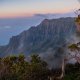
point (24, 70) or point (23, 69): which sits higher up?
point (23, 69)

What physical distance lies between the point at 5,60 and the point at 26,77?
8200 mm

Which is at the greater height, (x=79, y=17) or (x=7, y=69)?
(x=79, y=17)

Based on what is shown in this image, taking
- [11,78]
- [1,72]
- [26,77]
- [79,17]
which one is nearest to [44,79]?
[26,77]

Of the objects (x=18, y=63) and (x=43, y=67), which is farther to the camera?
(x=43, y=67)

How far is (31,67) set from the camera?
77.2 meters

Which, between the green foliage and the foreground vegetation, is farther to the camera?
the green foliage

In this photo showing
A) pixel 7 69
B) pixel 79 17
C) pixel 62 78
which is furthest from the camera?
pixel 7 69

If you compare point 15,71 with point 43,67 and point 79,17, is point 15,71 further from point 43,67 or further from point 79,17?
point 79,17

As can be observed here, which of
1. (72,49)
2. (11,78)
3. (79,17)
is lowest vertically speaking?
(11,78)

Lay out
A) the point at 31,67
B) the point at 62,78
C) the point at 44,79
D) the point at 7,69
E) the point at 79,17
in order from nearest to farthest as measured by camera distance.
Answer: the point at 79,17
the point at 62,78
the point at 44,79
the point at 31,67
the point at 7,69

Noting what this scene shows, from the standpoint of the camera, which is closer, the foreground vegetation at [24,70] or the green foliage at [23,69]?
the foreground vegetation at [24,70]

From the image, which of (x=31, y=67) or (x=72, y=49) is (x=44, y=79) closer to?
(x=31, y=67)

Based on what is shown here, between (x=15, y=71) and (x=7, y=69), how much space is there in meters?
4.77

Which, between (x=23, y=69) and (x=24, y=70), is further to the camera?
(x=23, y=69)
